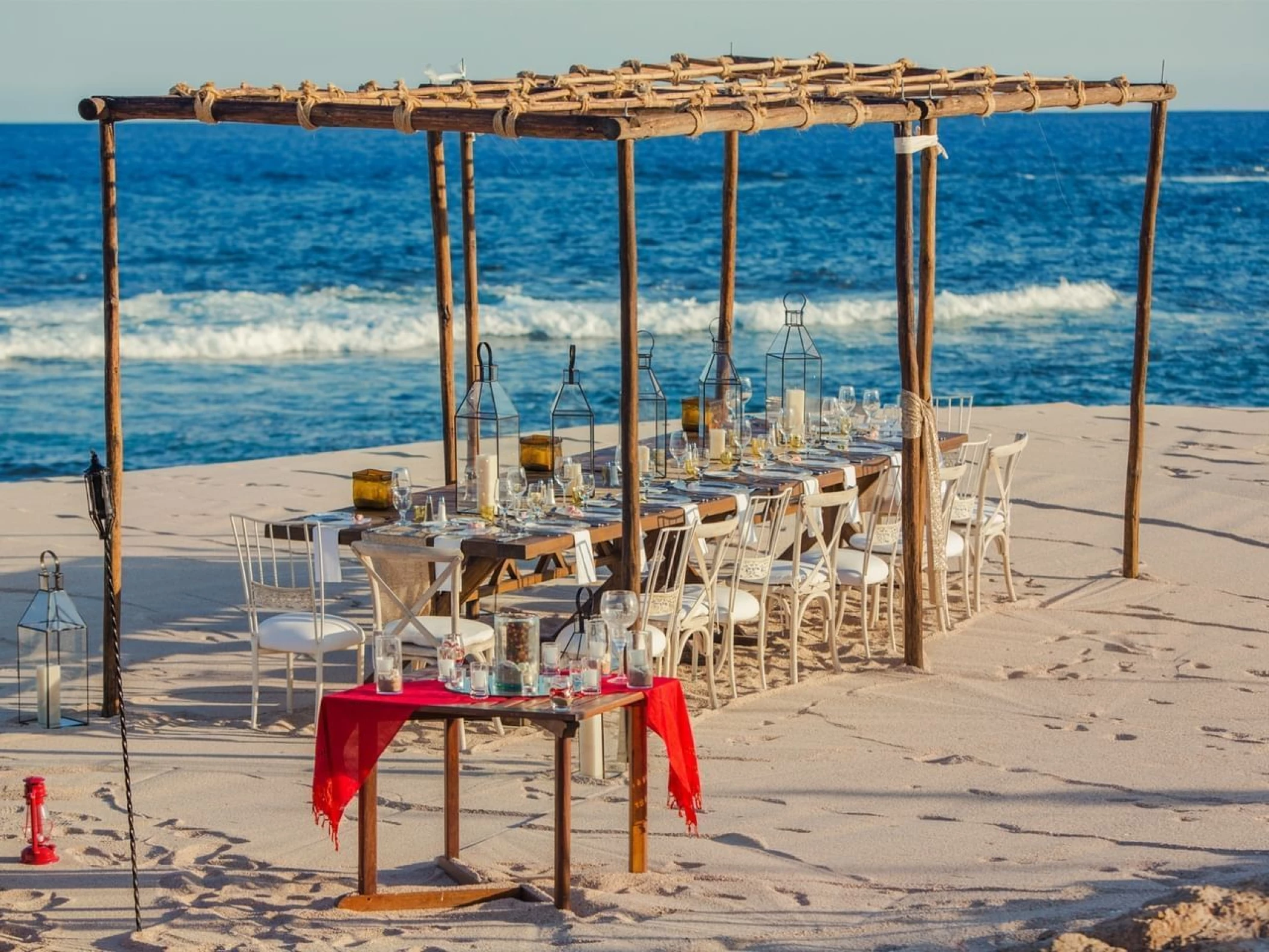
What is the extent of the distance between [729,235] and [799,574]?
3130 mm

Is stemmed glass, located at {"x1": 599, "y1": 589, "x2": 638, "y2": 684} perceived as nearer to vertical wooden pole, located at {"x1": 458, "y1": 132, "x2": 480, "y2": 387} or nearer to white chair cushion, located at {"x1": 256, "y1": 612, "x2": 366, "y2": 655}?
white chair cushion, located at {"x1": 256, "y1": 612, "x2": 366, "y2": 655}

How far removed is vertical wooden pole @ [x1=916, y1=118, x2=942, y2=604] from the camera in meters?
7.87

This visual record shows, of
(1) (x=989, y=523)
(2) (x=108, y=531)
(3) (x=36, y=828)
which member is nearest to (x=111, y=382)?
(2) (x=108, y=531)

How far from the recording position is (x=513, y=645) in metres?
5.11

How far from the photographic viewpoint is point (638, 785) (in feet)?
17.2

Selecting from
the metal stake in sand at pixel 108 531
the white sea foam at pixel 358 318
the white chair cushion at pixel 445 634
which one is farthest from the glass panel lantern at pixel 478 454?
the white sea foam at pixel 358 318

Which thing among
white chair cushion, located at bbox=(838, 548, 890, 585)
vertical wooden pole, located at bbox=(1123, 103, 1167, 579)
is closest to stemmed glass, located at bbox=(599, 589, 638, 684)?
white chair cushion, located at bbox=(838, 548, 890, 585)

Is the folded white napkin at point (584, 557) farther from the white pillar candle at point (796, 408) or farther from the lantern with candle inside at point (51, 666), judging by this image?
the white pillar candle at point (796, 408)

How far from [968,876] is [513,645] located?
1.48 meters

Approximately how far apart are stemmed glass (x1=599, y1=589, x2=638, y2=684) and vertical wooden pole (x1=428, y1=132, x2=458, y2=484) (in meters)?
3.41

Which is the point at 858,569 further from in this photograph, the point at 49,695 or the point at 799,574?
the point at 49,695

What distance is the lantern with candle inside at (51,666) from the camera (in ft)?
22.8

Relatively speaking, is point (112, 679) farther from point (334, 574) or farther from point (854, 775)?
point (854, 775)

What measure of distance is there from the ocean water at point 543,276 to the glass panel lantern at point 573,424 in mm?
785
